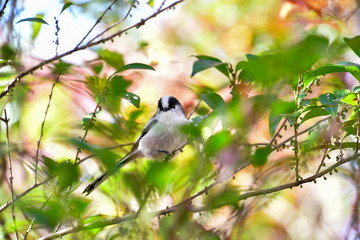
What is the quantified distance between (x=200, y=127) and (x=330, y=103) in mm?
448

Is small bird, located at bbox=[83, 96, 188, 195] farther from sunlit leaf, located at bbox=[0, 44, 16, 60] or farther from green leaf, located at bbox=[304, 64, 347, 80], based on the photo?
green leaf, located at bbox=[304, 64, 347, 80]

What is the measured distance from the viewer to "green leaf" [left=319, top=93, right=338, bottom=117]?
3.07ft

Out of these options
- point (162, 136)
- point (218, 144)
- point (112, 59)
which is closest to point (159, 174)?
point (218, 144)

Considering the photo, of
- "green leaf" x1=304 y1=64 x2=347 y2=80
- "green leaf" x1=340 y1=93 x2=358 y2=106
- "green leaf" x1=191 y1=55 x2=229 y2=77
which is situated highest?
"green leaf" x1=191 y1=55 x2=229 y2=77

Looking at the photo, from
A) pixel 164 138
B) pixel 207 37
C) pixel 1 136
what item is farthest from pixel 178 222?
pixel 207 37

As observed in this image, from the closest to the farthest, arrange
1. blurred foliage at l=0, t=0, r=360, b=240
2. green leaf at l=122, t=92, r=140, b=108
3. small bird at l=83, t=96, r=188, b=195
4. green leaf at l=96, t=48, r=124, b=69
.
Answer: blurred foliage at l=0, t=0, r=360, b=240 → green leaf at l=122, t=92, r=140, b=108 → green leaf at l=96, t=48, r=124, b=69 → small bird at l=83, t=96, r=188, b=195

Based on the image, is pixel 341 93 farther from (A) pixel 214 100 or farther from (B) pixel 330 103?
(A) pixel 214 100

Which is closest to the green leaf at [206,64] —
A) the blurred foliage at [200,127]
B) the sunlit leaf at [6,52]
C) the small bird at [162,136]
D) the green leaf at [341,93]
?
the blurred foliage at [200,127]

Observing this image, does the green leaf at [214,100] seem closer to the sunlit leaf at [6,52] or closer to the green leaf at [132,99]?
the green leaf at [132,99]

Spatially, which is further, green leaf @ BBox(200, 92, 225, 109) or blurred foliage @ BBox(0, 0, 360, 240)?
green leaf @ BBox(200, 92, 225, 109)

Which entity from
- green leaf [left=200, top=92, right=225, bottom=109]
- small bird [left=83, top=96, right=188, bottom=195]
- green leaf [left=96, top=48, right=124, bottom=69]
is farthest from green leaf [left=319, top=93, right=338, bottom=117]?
small bird [left=83, top=96, right=188, bottom=195]

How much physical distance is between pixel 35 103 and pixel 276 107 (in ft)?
5.95

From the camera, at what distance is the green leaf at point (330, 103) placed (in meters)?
0.94

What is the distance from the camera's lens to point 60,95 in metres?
2.18
